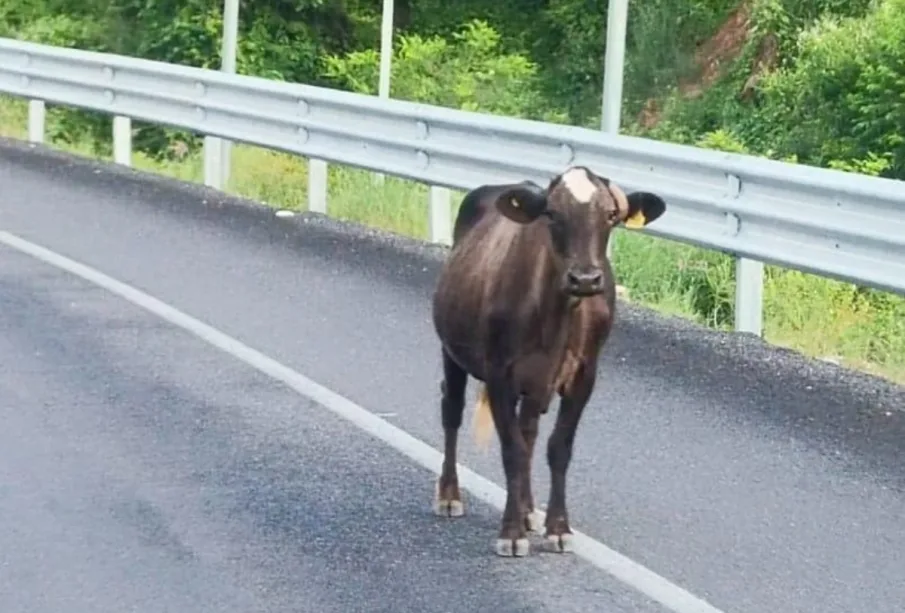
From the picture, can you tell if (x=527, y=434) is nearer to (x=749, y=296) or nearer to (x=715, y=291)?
(x=749, y=296)

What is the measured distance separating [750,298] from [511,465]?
4672 mm

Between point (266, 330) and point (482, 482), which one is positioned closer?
point (482, 482)

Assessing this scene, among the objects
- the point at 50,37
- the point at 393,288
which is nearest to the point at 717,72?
the point at 50,37

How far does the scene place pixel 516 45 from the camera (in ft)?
131

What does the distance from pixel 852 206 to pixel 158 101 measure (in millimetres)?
10364

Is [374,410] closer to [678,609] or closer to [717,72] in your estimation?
[678,609]

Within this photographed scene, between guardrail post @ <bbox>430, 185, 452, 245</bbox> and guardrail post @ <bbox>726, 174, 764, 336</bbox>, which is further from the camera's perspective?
guardrail post @ <bbox>430, 185, 452, 245</bbox>

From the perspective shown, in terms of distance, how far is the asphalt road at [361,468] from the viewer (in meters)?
6.66

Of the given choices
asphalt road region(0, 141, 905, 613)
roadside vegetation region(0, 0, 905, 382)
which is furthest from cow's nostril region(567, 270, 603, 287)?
roadside vegetation region(0, 0, 905, 382)

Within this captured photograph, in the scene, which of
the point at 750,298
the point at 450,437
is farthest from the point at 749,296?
the point at 450,437

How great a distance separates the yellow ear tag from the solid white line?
1055 mm

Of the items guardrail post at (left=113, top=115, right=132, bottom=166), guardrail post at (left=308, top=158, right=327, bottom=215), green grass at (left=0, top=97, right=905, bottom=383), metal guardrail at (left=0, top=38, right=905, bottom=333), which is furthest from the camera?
guardrail post at (left=113, top=115, right=132, bottom=166)

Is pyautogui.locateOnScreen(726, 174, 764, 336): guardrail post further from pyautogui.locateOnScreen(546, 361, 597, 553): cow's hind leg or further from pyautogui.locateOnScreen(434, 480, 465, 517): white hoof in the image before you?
pyautogui.locateOnScreen(546, 361, 597, 553): cow's hind leg

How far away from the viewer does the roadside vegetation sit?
23797mm
